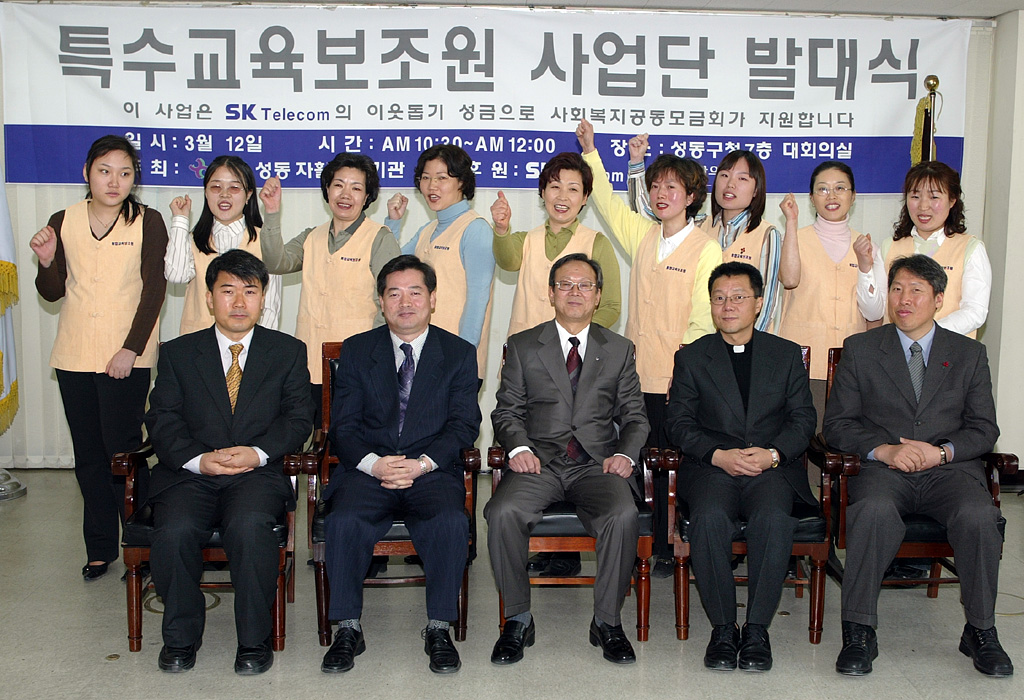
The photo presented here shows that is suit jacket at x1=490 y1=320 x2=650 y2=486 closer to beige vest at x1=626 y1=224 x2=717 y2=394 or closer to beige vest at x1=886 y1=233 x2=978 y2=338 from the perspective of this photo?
beige vest at x1=626 y1=224 x2=717 y2=394

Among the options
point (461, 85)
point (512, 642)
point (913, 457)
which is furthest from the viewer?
point (461, 85)

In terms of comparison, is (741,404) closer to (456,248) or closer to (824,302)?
(824,302)

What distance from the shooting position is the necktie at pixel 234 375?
3317 mm

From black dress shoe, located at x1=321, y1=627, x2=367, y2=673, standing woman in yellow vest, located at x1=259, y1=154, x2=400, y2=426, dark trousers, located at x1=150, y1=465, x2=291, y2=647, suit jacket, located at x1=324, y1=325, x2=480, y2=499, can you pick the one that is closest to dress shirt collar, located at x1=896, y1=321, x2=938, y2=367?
suit jacket, located at x1=324, y1=325, x2=480, y2=499

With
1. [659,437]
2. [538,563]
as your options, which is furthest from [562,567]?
[659,437]

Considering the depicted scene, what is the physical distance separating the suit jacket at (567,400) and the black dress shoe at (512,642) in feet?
1.99

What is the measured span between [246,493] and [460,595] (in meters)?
0.83

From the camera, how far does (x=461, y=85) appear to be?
517 cm

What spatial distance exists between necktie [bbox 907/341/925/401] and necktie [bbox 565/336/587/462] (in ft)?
4.02

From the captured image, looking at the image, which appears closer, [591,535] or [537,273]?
[591,535]

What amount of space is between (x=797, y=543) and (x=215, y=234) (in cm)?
268

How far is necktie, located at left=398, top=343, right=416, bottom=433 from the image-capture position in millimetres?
3385

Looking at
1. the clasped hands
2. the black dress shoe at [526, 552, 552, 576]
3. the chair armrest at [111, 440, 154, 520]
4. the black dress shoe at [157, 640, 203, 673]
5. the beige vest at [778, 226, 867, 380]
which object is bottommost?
the black dress shoe at [157, 640, 203, 673]

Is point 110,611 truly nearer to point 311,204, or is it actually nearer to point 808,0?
point 311,204
